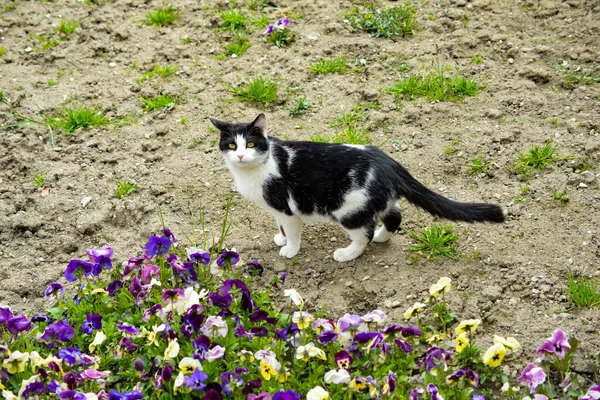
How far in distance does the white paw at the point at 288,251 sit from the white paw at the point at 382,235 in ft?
1.97

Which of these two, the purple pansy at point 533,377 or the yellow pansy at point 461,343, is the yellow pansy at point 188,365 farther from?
the purple pansy at point 533,377

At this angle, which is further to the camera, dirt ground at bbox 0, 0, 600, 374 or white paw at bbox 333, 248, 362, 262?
white paw at bbox 333, 248, 362, 262

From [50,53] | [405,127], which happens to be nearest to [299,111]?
[405,127]

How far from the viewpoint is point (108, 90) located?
22.8 feet

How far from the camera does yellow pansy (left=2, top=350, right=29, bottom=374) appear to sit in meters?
3.88

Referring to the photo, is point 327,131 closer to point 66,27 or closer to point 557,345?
point 557,345

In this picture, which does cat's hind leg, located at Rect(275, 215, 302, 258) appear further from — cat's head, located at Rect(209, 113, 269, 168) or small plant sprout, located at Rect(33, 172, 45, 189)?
small plant sprout, located at Rect(33, 172, 45, 189)

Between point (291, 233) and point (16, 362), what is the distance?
2052mm

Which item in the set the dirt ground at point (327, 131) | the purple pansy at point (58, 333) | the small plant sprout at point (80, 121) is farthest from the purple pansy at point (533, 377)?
the small plant sprout at point (80, 121)

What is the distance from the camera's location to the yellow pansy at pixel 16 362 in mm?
3885

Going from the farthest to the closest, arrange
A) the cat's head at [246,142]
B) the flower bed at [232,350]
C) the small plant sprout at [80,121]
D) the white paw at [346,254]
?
the small plant sprout at [80,121] → the white paw at [346,254] → the cat's head at [246,142] → the flower bed at [232,350]

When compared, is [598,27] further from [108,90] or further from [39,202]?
[39,202]

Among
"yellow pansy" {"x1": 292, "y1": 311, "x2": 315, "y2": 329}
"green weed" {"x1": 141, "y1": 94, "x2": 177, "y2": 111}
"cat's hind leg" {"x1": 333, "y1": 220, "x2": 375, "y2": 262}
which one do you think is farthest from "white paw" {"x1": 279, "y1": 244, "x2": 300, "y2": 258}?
"green weed" {"x1": 141, "y1": 94, "x2": 177, "y2": 111}

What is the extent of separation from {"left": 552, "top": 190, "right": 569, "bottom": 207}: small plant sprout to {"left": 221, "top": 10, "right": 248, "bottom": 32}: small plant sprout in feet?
12.7
